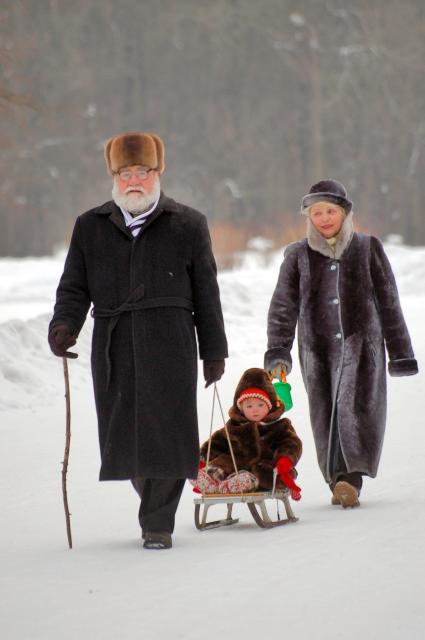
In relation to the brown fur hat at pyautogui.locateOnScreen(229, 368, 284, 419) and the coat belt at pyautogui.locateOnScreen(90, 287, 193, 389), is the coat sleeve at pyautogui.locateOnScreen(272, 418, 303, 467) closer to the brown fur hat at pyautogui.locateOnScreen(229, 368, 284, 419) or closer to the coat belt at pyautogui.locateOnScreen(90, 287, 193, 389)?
the brown fur hat at pyautogui.locateOnScreen(229, 368, 284, 419)

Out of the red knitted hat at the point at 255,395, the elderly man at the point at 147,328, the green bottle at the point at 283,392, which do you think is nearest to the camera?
the elderly man at the point at 147,328

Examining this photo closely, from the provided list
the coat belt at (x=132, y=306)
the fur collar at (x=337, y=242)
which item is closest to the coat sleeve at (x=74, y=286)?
→ the coat belt at (x=132, y=306)

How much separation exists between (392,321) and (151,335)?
1.26 m

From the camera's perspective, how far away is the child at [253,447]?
562 centimetres

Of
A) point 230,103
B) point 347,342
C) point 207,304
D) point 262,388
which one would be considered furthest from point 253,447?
point 230,103

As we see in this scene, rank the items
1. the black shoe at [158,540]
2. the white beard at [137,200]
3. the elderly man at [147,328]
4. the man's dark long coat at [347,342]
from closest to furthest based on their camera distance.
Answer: the black shoe at [158,540] < the elderly man at [147,328] < the white beard at [137,200] < the man's dark long coat at [347,342]

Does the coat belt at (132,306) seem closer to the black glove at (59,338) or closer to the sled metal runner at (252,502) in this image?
the black glove at (59,338)

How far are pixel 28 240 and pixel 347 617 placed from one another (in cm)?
4021

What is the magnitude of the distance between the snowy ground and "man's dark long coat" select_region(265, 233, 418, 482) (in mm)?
295

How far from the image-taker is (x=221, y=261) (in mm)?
27938

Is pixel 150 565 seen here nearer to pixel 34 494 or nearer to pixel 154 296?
pixel 154 296

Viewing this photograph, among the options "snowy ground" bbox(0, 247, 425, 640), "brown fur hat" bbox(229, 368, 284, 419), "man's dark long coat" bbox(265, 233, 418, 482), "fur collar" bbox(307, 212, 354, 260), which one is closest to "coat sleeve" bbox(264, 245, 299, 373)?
"man's dark long coat" bbox(265, 233, 418, 482)

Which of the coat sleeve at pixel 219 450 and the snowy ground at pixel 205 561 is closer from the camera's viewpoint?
the snowy ground at pixel 205 561

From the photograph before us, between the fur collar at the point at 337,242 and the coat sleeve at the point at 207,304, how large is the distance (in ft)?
2.97
